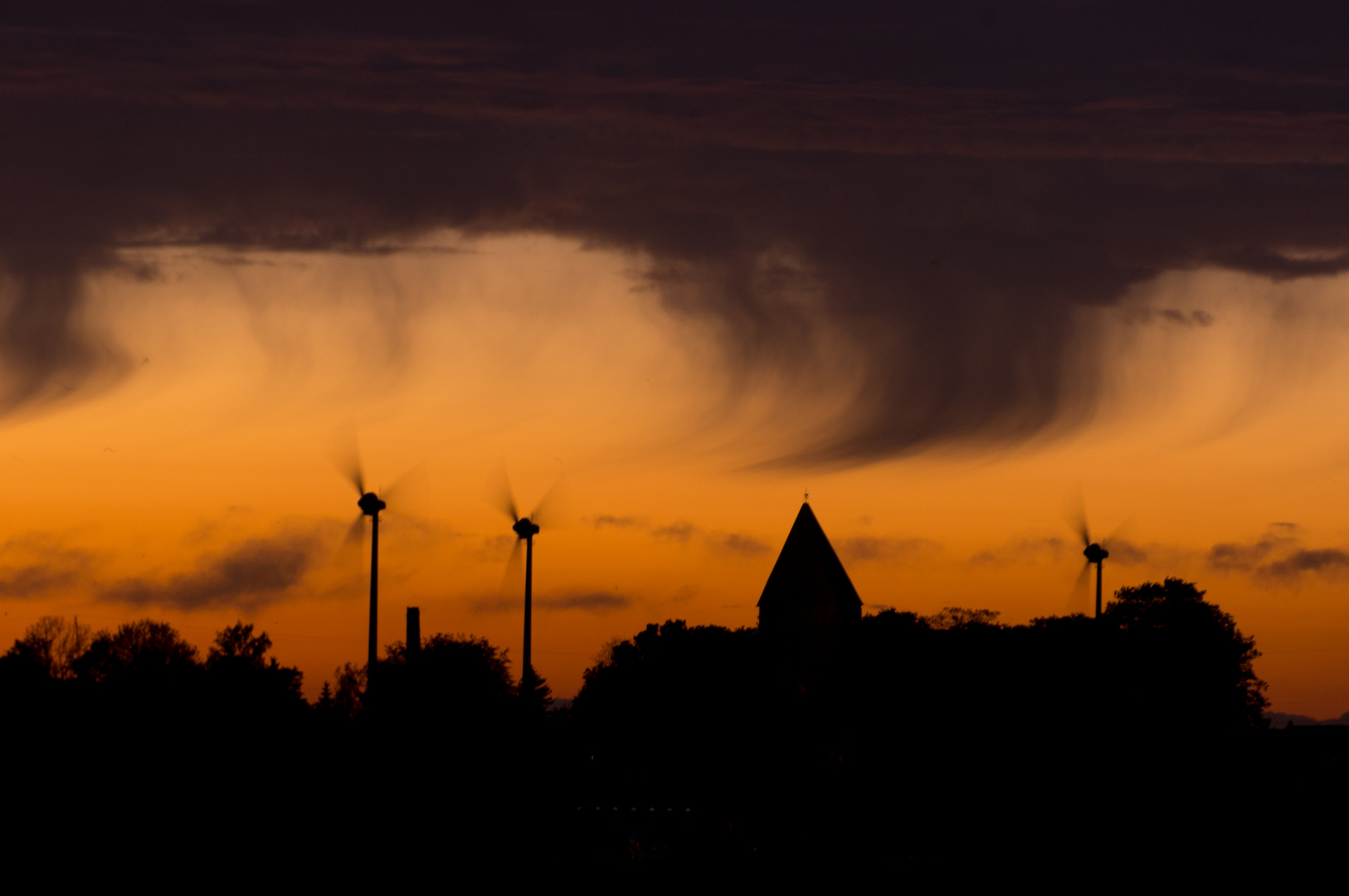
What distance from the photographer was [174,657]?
18838 centimetres

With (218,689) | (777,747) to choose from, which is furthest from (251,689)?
(777,747)

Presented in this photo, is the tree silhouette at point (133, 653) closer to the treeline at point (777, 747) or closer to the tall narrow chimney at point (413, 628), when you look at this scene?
the treeline at point (777, 747)

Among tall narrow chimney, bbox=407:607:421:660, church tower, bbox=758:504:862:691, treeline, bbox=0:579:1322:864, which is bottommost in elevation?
treeline, bbox=0:579:1322:864

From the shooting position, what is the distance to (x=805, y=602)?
163625 millimetres

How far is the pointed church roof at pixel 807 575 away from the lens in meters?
164

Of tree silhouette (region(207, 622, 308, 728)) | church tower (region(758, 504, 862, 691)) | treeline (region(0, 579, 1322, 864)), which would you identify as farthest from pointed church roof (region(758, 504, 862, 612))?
tree silhouette (region(207, 622, 308, 728))

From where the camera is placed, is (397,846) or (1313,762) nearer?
(397,846)

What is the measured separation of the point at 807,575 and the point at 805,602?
2355 millimetres

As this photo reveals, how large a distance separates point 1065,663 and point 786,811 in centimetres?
2352

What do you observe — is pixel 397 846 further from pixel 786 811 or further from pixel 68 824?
pixel 786 811

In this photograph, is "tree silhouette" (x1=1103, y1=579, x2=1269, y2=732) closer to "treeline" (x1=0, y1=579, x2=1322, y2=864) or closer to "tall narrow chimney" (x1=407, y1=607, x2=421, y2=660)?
"treeline" (x1=0, y1=579, x2=1322, y2=864)

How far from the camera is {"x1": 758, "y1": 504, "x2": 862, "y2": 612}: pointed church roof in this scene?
163500 mm

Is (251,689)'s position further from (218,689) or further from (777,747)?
(777,747)

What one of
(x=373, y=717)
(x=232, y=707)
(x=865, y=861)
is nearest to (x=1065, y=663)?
(x=865, y=861)
